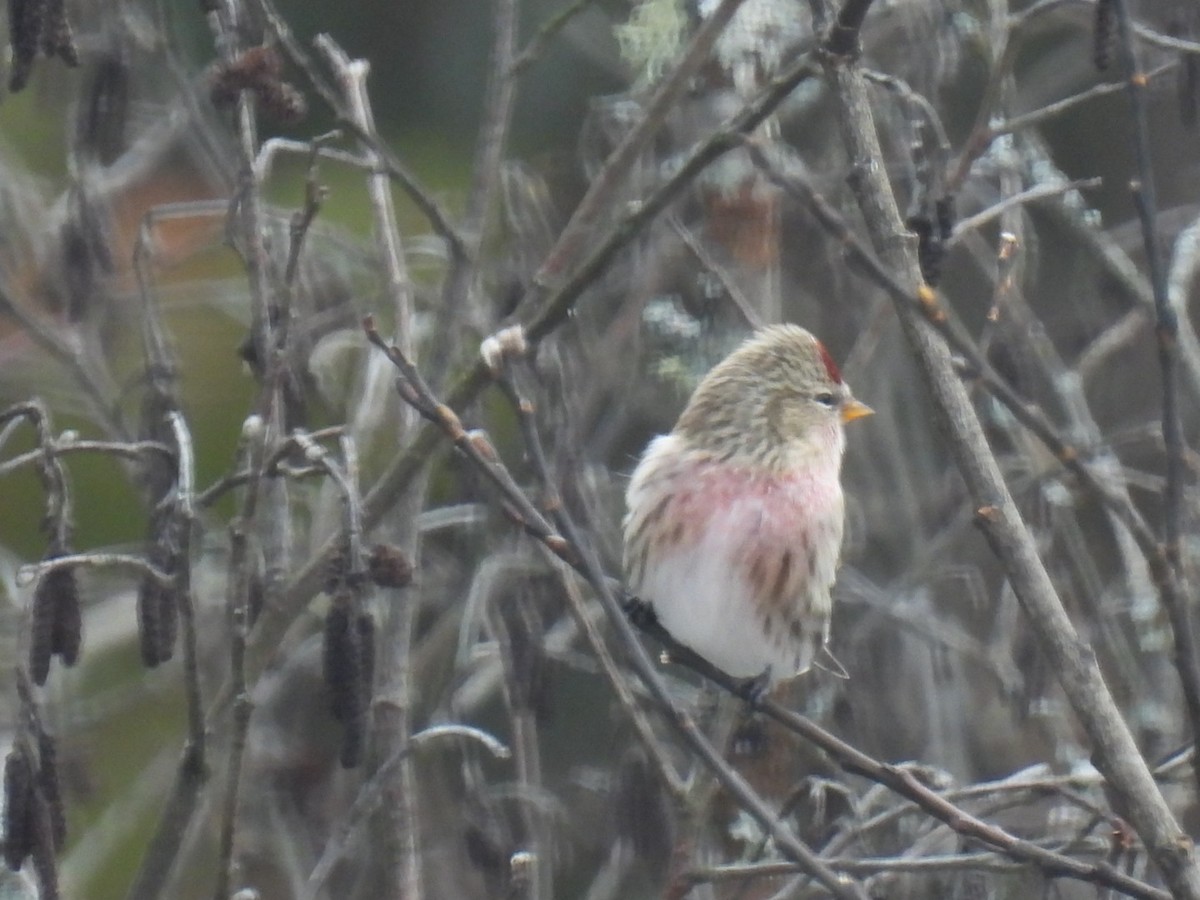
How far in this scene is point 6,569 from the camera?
3820 mm

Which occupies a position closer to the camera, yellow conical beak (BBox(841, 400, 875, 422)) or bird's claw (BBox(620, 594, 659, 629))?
bird's claw (BBox(620, 594, 659, 629))

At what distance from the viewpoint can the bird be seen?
352 centimetres

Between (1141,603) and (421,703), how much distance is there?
1.80 m

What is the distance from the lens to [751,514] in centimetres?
355

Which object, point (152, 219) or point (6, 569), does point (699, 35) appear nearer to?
point (152, 219)

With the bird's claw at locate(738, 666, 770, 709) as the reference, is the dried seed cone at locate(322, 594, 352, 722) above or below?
above

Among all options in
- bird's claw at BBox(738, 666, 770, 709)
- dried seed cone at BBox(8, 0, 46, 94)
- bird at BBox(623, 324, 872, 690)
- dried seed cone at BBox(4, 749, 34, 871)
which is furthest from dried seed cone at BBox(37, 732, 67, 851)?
bird at BBox(623, 324, 872, 690)

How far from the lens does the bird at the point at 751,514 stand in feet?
11.5

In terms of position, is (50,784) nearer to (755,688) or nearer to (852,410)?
(755,688)

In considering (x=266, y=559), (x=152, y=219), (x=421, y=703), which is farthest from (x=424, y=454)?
(x=421, y=703)

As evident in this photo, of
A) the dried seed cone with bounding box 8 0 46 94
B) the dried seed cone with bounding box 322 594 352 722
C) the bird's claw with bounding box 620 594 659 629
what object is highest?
the dried seed cone with bounding box 8 0 46 94

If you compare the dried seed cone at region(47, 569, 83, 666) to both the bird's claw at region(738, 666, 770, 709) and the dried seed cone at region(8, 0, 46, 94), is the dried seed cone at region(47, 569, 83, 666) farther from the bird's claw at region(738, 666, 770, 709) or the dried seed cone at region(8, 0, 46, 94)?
the bird's claw at region(738, 666, 770, 709)

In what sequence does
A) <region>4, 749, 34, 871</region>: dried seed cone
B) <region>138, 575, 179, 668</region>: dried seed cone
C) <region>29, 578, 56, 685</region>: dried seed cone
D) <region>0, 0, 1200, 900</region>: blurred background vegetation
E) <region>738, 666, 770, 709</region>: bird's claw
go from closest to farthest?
<region>4, 749, 34, 871</region>: dried seed cone
<region>29, 578, 56, 685</region>: dried seed cone
<region>138, 575, 179, 668</region>: dried seed cone
<region>738, 666, 770, 709</region>: bird's claw
<region>0, 0, 1200, 900</region>: blurred background vegetation

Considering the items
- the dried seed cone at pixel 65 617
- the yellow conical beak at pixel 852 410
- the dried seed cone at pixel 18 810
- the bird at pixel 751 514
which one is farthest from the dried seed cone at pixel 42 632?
the yellow conical beak at pixel 852 410
